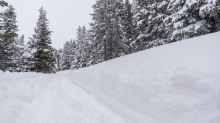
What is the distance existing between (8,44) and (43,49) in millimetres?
4474

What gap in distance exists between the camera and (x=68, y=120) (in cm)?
399

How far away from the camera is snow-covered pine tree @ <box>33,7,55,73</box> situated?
720 inches

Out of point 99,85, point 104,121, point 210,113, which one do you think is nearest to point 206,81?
point 210,113

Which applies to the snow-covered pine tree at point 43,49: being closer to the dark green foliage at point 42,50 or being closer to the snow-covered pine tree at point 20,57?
the dark green foliage at point 42,50

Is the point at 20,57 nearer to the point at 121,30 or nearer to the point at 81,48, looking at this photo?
the point at 81,48

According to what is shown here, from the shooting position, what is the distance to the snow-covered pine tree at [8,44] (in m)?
16.9

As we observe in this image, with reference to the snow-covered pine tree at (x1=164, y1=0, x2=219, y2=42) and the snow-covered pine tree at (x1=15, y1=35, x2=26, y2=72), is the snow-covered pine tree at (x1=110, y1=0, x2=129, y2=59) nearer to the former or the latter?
the snow-covered pine tree at (x1=164, y1=0, x2=219, y2=42)

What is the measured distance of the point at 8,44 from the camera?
1744 cm

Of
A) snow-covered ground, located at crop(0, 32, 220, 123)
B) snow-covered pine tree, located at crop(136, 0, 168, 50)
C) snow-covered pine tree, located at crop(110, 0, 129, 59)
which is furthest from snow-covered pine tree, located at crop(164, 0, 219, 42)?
snow-covered pine tree, located at crop(110, 0, 129, 59)

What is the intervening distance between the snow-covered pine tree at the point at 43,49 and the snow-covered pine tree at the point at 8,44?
2851mm

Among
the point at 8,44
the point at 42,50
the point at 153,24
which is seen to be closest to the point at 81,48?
the point at 42,50

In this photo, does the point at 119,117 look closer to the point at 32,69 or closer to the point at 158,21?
the point at 158,21

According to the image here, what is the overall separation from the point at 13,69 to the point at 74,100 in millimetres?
17624

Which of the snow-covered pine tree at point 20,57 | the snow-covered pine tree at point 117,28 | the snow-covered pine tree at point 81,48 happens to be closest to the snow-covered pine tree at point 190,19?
the snow-covered pine tree at point 117,28
